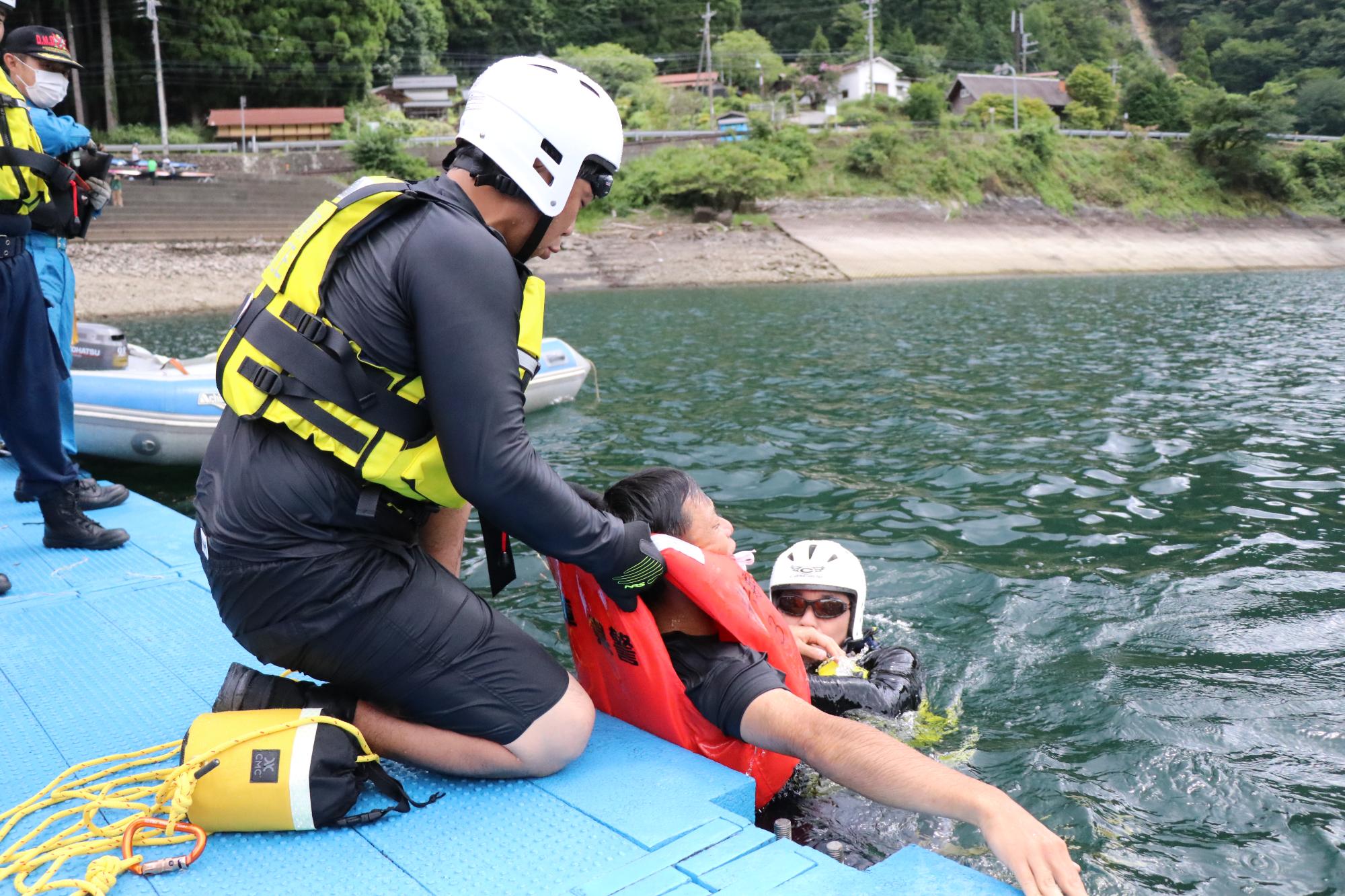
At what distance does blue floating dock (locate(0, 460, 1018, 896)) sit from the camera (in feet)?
8.23

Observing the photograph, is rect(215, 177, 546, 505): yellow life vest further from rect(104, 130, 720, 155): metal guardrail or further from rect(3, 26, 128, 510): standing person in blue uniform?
rect(104, 130, 720, 155): metal guardrail

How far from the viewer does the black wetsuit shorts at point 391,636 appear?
9.32ft

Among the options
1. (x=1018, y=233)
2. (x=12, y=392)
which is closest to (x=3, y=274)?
(x=12, y=392)

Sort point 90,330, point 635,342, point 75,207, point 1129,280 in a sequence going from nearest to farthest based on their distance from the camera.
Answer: point 75,207 → point 90,330 → point 635,342 → point 1129,280

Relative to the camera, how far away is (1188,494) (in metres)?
8.71

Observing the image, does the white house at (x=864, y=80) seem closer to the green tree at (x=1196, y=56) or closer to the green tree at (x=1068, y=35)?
the green tree at (x=1196, y=56)

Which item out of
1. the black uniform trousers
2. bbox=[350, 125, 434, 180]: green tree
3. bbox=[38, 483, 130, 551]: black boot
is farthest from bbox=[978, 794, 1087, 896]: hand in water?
bbox=[350, 125, 434, 180]: green tree

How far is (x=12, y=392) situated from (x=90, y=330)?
5.63 metres

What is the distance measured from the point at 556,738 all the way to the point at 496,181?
1.64 m

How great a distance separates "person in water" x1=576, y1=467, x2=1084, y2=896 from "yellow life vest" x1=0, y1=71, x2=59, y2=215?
3.57 m

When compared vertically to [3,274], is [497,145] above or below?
above

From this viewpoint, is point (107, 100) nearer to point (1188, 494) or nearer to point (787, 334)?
point (787, 334)

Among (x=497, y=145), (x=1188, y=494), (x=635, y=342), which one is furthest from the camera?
(x=635, y=342)

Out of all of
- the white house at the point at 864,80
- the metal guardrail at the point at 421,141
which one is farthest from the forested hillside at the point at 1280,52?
the white house at the point at 864,80
